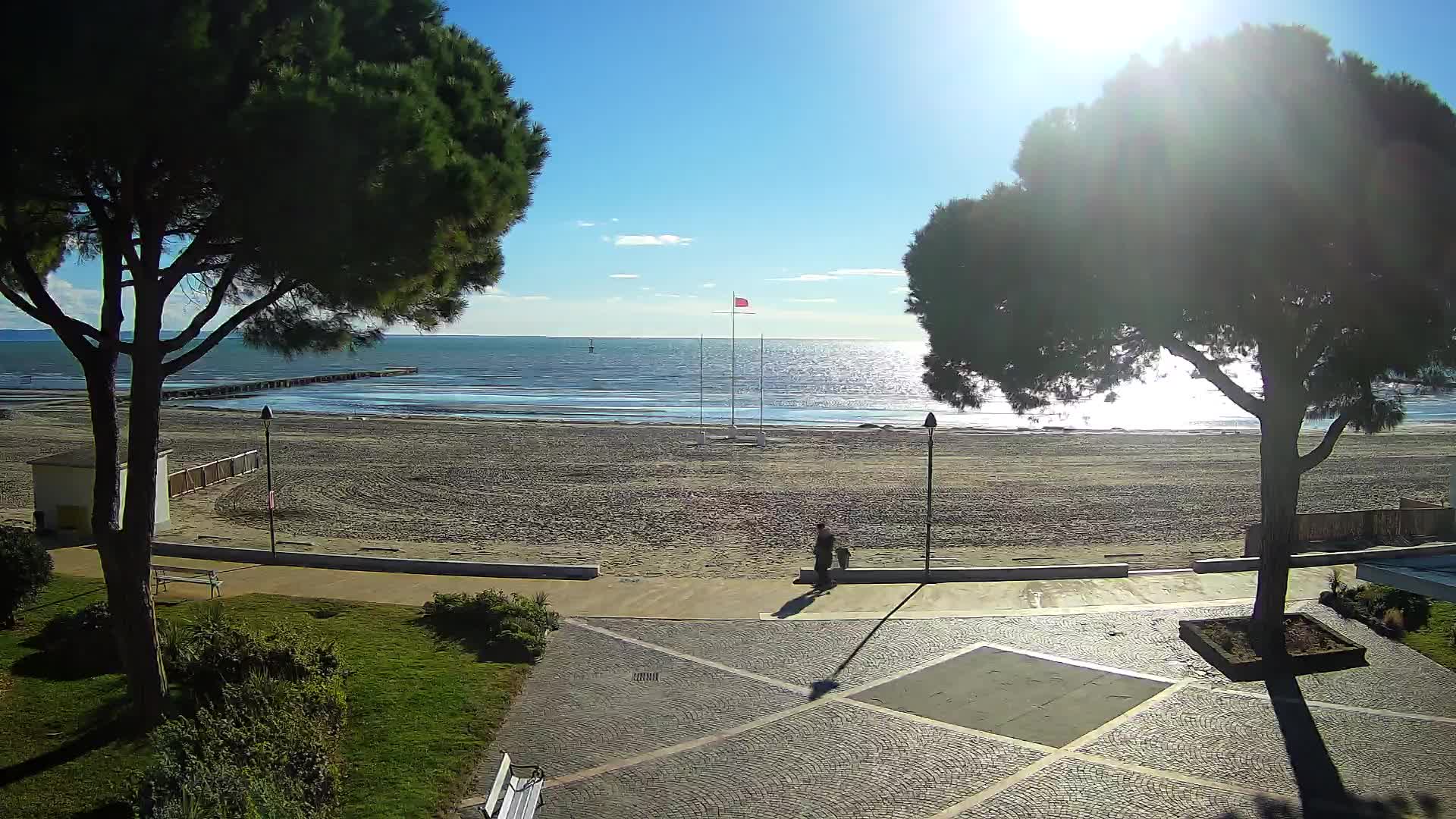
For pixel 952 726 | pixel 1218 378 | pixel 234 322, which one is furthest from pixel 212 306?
pixel 1218 378

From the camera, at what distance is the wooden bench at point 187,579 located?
14.1m

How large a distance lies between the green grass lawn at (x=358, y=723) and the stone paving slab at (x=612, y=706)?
329 mm

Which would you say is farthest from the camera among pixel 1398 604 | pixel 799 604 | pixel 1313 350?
pixel 799 604

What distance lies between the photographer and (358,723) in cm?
921

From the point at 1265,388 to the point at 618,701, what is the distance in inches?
351

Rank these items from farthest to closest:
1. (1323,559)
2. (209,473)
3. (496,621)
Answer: (209,473), (1323,559), (496,621)

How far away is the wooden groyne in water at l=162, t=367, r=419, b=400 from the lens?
255ft

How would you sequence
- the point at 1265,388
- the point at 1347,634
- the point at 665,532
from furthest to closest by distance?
the point at 665,532 < the point at 1347,634 < the point at 1265,388

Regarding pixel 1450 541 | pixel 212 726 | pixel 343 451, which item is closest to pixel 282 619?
pixel 212 726

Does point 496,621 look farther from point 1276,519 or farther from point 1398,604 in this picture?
point 1398,604

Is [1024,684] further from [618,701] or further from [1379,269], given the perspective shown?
[1379,269]

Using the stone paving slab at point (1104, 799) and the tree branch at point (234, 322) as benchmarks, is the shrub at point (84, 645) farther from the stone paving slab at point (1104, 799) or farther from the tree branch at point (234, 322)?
the stone paving slab at point (1104, 799)

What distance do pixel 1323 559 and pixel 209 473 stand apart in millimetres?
28303

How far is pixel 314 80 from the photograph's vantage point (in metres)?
7.65
